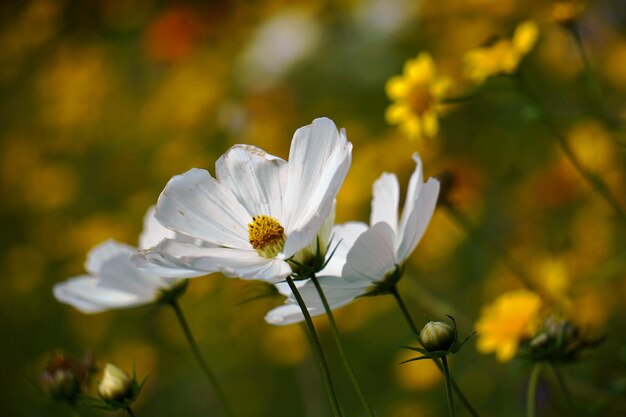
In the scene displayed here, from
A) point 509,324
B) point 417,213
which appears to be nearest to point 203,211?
point 417,213

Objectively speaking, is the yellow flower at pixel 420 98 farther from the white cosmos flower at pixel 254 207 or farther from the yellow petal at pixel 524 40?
the white cosmos flower at pixel 254 207

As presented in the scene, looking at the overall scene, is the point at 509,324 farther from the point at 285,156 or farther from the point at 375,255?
the point at 285,156

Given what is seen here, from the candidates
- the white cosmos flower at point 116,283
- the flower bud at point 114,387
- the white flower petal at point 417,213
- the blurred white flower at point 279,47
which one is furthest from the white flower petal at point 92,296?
the blurred white flower at point 279,47

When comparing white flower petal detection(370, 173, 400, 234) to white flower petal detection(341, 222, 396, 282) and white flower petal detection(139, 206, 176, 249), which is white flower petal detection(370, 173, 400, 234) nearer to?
white flower petal detection(341, 222, 396, 282)

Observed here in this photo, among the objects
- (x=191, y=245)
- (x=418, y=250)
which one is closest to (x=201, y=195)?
(x=191, y=245)

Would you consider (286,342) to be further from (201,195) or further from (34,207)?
(34,207)

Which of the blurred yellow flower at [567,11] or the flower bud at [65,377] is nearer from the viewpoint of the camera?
the flower bud at [65,377]

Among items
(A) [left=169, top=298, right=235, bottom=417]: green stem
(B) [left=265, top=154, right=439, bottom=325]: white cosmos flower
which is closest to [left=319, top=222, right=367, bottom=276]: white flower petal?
(B) [left=265, top=154, right=439, bottom=325]: white cosmos flower
